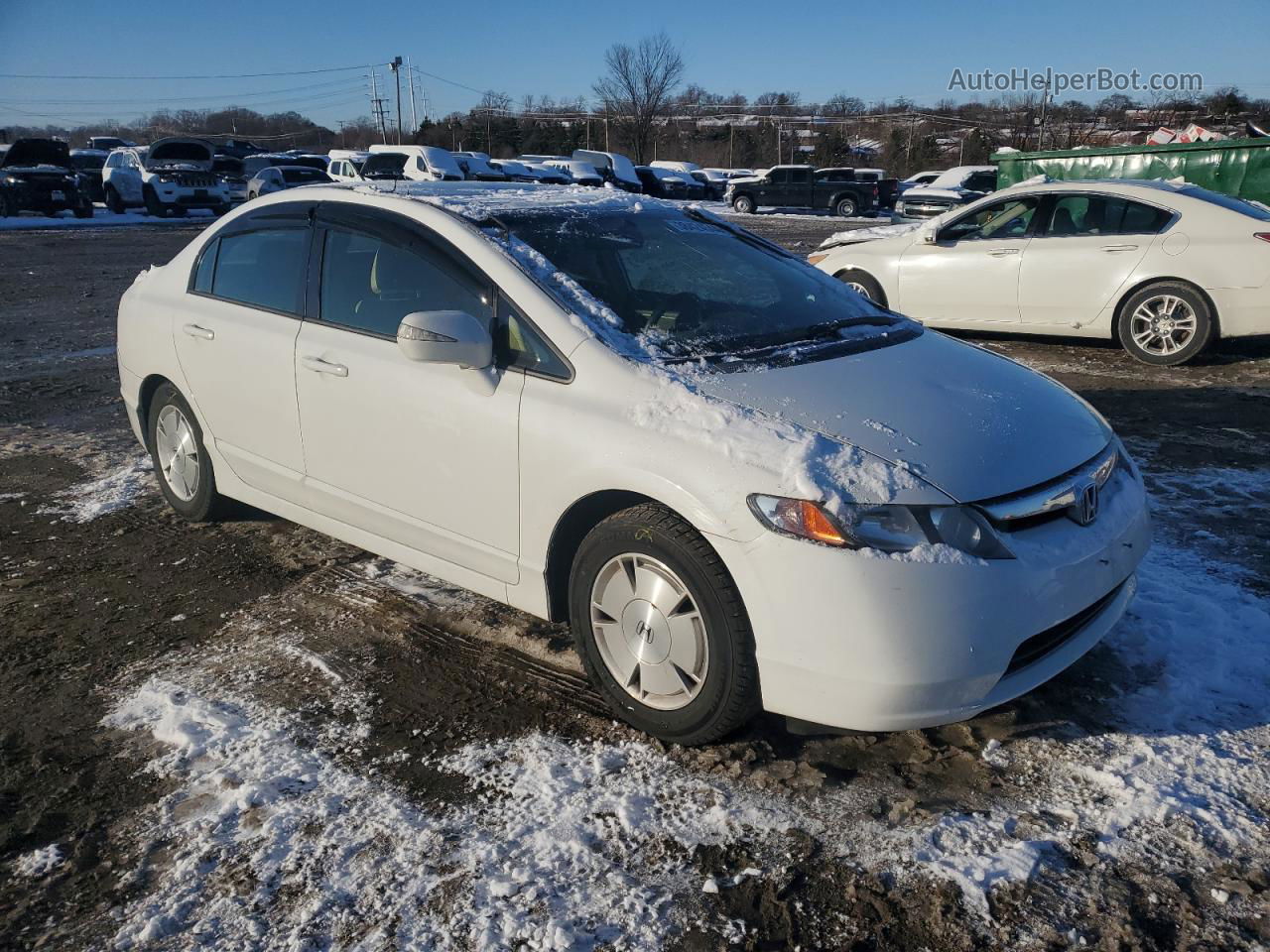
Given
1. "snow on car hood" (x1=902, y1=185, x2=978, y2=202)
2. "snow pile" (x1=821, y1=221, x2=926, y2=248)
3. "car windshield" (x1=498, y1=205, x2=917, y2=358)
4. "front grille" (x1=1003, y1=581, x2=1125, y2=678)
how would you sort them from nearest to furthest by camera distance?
"front grille" (x1=1003, y1=581, x2=1125, y2=678) → "car windshield" (x1=498, y1=205, x2=917, y2=358) → "snow pile" (x1=821, y1=221, x2=926, y2=248) → "snow on car hood" (x1=902, y1=185, x2=978, y2=202)

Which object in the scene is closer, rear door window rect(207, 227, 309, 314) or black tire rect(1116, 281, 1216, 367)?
rear door window rect(207, 227, 309, 314)

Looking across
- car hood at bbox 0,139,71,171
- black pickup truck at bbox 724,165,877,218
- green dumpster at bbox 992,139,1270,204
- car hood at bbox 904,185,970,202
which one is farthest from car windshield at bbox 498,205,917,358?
black pickup truck at bbox 724,165,877,218

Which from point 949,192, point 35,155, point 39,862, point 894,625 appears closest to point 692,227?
point 894,625

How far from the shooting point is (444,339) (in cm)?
313

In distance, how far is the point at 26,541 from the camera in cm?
463

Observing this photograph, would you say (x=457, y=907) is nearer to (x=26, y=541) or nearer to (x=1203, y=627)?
(x=1203, y=627)

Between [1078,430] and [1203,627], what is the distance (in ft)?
3.26

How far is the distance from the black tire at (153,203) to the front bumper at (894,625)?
29.0m

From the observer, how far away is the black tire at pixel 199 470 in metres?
4.57

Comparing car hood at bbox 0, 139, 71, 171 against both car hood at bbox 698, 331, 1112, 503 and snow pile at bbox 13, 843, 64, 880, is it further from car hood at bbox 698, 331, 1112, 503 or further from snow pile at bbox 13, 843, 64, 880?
car hood at bbox 698, 331, 1112, 503

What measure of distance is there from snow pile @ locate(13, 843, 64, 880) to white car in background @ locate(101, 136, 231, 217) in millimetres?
28044

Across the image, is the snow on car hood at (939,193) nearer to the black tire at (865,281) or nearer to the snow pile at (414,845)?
the black tire at (865,281)

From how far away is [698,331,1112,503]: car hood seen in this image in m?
2.70

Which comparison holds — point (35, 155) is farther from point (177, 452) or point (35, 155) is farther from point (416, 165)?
point (177, 452)
